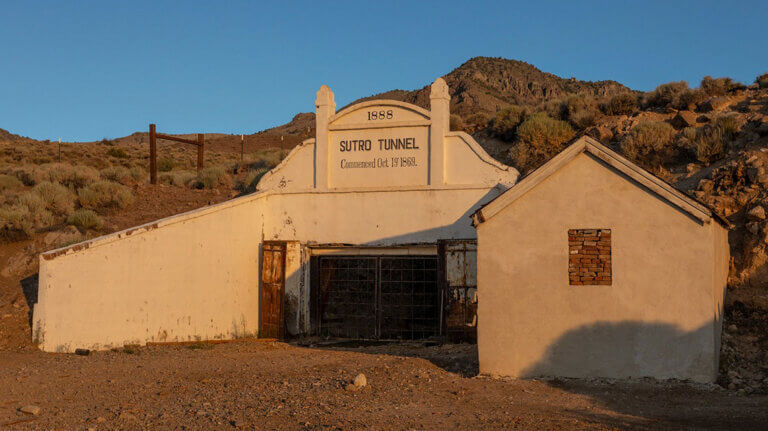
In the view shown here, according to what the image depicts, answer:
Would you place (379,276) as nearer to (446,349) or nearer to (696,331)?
(446,349)

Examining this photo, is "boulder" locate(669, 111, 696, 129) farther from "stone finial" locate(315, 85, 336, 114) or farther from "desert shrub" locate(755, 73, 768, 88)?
"stone finial" locate(315, 85, 336, 114)

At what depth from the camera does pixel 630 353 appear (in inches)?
439

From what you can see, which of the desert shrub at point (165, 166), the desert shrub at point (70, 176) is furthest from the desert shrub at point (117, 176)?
the desert shrub at point (165, 166)

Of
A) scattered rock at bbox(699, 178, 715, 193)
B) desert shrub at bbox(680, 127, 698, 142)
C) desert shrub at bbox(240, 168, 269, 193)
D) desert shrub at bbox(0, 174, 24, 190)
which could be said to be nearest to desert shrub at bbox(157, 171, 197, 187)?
desert shrub at bbox(240, 168, 269, 193)

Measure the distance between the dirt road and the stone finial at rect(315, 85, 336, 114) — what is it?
264 inches

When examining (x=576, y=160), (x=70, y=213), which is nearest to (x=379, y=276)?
(x=576, y=160)

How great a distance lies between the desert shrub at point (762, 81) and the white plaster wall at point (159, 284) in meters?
19.0

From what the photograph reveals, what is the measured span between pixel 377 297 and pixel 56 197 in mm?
12810

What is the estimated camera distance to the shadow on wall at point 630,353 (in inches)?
430

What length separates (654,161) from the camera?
861 inches

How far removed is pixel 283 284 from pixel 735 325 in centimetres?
972

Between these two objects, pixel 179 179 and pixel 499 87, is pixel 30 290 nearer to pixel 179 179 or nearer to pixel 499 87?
pixel 179 179

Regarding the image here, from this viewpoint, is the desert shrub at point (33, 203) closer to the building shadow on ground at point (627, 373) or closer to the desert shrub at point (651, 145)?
the building shadow on ground at point (627, 373)

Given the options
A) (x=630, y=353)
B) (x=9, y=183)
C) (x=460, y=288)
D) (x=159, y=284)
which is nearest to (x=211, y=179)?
(x=9, y=183)
